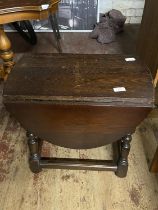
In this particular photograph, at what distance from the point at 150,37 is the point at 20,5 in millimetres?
899

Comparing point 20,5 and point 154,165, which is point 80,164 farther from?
point 20,5

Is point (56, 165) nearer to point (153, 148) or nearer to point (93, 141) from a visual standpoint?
point (93, 141)

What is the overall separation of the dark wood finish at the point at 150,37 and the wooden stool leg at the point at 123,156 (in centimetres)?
58

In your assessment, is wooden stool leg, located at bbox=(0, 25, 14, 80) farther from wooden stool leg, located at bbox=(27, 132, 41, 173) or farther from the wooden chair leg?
the wooden chair leg

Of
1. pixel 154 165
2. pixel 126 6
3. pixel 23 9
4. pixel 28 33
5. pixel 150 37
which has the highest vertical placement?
pixel 23 9

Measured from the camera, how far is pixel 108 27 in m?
2.62

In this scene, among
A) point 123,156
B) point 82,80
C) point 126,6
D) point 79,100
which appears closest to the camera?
point 79,100

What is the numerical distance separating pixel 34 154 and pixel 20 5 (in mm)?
810

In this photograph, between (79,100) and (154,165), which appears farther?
(154,165)

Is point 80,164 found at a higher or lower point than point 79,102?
Answer: lower

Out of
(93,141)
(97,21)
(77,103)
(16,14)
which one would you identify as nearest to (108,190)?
(93,141)

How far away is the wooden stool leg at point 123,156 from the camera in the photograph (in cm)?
116

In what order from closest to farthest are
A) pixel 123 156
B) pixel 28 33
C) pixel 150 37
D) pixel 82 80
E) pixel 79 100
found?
pixel 79 100, pixel 82 80, pixel 123 156, pixel 150 37, pixel 28 33

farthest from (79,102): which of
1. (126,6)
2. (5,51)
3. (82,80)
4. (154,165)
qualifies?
(126,6)
